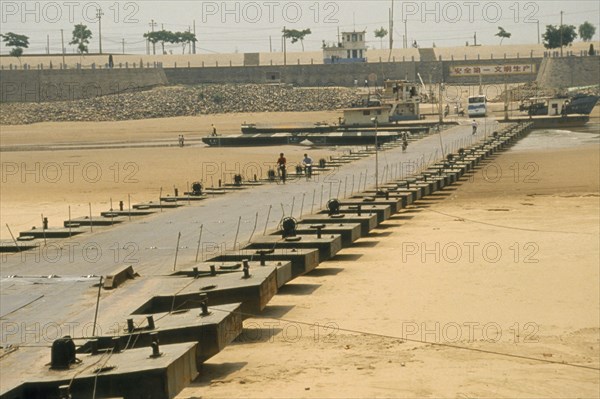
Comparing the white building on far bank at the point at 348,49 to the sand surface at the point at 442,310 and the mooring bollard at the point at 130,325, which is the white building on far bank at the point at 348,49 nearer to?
the sand surface at the point at 442,310

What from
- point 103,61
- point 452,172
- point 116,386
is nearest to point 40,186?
point 452,172

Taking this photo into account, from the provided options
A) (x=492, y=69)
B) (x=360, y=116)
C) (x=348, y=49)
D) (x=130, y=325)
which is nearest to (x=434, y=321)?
(x=130, y=325)

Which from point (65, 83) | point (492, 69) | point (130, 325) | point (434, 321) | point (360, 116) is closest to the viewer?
point (130, 325)

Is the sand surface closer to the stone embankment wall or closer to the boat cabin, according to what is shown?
the boat cabin

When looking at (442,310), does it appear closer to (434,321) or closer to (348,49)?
(434,321)

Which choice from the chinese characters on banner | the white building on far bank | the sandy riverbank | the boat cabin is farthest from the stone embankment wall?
the sandy riverbank

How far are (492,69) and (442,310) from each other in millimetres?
121568

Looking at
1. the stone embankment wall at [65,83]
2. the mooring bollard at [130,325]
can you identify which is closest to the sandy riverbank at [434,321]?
the mooring bollard at [130,325]

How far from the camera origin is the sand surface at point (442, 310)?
12.7 meters

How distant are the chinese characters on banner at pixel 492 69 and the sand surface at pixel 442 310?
9901 centimetres

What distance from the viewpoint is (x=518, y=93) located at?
409ft

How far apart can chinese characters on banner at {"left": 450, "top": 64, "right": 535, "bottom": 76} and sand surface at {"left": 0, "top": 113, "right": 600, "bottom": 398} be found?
99.0 m

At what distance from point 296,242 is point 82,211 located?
712 inches

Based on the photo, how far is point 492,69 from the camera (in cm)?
13575
